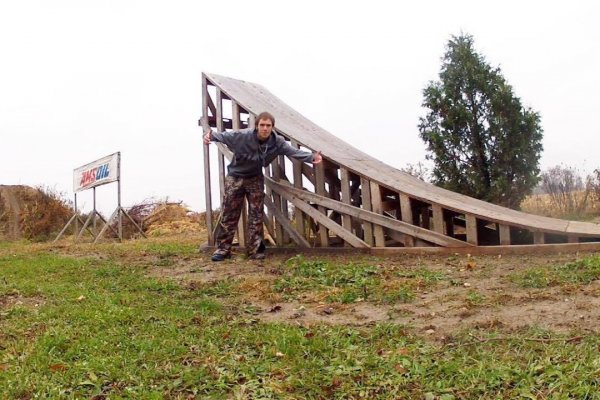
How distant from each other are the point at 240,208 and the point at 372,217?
189cm

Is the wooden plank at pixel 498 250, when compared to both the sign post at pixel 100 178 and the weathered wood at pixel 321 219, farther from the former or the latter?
the sign post at pixel 100 178

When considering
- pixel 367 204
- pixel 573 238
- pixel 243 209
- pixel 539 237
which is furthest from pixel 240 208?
pixel 573 238

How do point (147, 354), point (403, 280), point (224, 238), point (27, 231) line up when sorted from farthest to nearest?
point (27, 231) < point (224, 238) < point (403, 280) < point (147, 354)

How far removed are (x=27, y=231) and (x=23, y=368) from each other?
16392 mm

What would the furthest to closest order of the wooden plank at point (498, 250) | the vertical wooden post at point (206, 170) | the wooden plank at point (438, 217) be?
the vertical wooden post at point (206, 170) < the wooden plank at point (438, 217) < the wooden plank at point (498, 250)

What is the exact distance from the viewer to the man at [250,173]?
6809 mm

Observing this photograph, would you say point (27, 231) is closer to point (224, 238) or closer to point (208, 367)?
point (224, 238)

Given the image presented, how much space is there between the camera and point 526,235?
254 inches

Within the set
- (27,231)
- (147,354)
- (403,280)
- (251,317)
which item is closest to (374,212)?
(403,280)

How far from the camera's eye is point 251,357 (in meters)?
3.09

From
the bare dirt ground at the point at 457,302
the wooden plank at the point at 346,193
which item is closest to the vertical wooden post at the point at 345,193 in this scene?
the wooden plank at the point at 346,193

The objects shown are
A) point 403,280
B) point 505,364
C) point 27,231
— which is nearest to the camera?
point 505,364

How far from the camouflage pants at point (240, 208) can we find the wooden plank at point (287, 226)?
0.28 metres

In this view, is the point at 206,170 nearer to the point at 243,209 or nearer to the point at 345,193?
the point at 243,209
